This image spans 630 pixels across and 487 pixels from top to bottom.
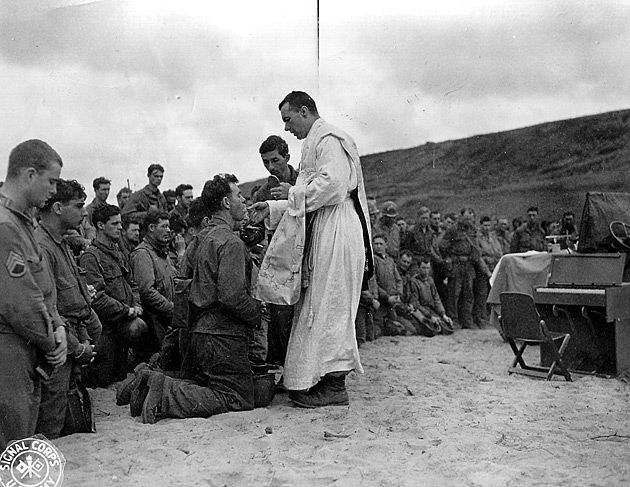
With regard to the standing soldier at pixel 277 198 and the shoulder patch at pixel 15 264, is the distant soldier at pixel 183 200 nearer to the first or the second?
the standing soldier at pixel 277 198

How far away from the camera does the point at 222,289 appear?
14.1ft

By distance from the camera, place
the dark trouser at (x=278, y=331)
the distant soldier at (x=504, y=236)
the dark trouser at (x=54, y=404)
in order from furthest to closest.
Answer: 1. the distant soldier at (x=504, y=236)
2. the dark trouser at (x=278, y=331)
3. the dark trouser at (x=54, y=404)

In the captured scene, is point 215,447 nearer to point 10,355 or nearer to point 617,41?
point 10,355

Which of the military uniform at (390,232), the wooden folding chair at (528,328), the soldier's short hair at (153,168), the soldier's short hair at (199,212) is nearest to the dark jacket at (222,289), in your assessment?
the soldier's short hair at (199,212)

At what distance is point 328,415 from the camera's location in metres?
4.34

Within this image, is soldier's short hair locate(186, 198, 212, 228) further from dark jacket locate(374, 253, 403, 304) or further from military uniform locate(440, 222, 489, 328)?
military uniform locate(440, 222, 489, 328)

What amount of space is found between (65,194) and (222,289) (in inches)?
43.5

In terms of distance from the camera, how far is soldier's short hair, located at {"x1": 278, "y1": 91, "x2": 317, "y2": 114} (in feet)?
15.8

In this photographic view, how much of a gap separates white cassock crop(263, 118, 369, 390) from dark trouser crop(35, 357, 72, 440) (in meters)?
1.44

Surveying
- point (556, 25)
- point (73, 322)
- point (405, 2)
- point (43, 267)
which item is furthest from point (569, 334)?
point (556, 25)

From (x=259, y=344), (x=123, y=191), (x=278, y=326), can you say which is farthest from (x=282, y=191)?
(x=123, y=191)

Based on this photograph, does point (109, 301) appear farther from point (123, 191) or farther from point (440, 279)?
point (440, 279)

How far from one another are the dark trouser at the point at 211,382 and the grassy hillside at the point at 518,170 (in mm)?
13682

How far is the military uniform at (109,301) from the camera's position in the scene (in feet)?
17.0
